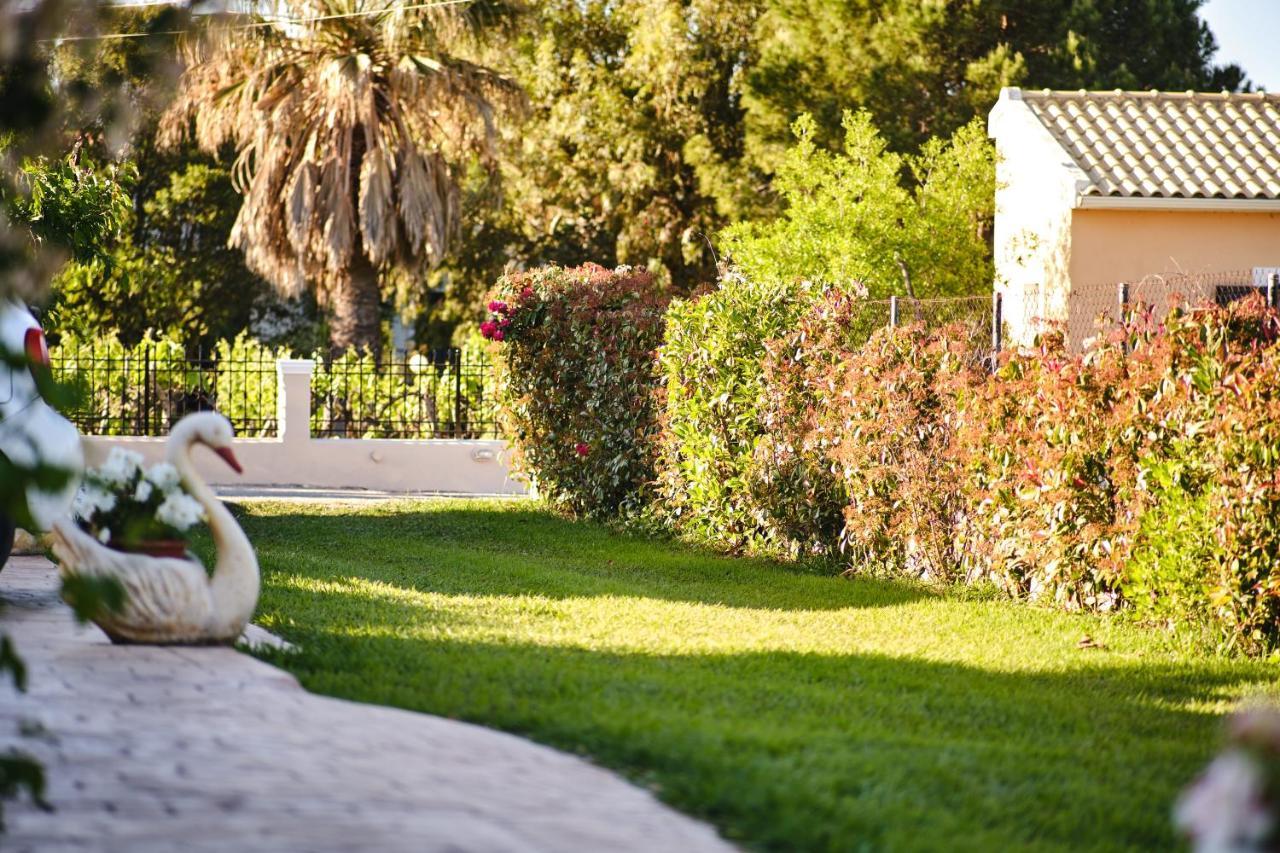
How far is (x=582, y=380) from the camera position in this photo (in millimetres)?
15445

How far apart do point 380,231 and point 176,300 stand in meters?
10.8

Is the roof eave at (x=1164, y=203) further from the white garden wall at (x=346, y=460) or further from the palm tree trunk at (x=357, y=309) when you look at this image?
the palm tree trunk at (x=357, y=309)

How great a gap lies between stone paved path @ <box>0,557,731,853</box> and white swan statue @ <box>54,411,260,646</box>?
0.44 metres

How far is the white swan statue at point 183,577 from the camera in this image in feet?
21.9

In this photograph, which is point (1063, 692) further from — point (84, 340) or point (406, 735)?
point (84, 340)

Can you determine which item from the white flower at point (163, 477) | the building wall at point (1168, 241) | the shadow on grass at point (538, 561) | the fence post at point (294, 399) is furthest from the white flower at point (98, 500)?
the building wall at point (1168, 241)

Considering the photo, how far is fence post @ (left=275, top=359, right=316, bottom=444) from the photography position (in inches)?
829

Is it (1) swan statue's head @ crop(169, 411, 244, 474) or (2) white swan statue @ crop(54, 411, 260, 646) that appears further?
(1) swan statue's head @ crop(169, 411, 244, 474)

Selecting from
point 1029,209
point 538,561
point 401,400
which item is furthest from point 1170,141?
point 538,561

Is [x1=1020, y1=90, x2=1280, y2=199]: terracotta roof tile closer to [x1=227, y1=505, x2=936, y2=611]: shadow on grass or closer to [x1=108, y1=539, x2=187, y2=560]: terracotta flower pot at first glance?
[x1=227, y1=505, x2=936, y2=611]: shadow on grass

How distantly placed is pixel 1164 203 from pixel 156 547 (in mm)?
15639

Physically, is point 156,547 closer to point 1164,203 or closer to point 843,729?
point 843,729

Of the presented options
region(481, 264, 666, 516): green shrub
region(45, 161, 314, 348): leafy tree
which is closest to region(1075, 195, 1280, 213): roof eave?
region(481, 264, 666, 516): green shrub

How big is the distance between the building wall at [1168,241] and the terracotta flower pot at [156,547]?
50.1 feet
